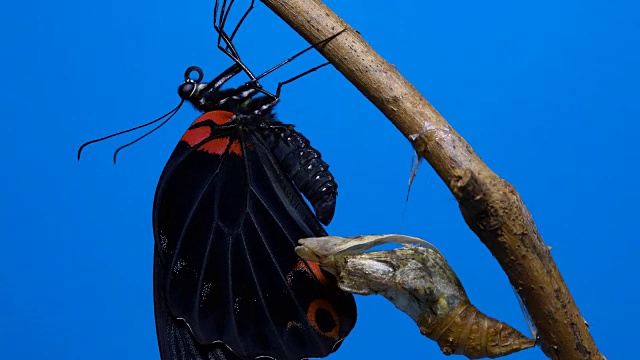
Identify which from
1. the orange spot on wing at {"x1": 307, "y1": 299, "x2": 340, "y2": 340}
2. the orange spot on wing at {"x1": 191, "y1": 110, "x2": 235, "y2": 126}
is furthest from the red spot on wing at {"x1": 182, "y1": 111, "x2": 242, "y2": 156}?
the orange spot on wing at {"x1": 307, "y1": 299, "x2": 340, "y2": 340}

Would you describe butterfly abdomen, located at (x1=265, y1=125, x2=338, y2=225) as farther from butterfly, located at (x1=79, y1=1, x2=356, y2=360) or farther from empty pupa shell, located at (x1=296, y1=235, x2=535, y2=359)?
empty pupa shell, located at (x1=296, y1=235, x2=535, y2=359)

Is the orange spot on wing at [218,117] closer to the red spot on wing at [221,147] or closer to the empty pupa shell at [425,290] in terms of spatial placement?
the red spot on wing at [221,147]

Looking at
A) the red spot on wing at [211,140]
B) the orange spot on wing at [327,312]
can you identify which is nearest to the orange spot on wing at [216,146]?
the red spot on wing at [211,140]

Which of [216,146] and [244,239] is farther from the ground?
[216,146]

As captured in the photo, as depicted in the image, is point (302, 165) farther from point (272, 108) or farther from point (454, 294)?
point (454, 294)

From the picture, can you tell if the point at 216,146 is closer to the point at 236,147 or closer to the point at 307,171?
the point at 236,147

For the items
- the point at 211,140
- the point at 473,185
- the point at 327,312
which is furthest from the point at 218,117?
the point at 473,185
